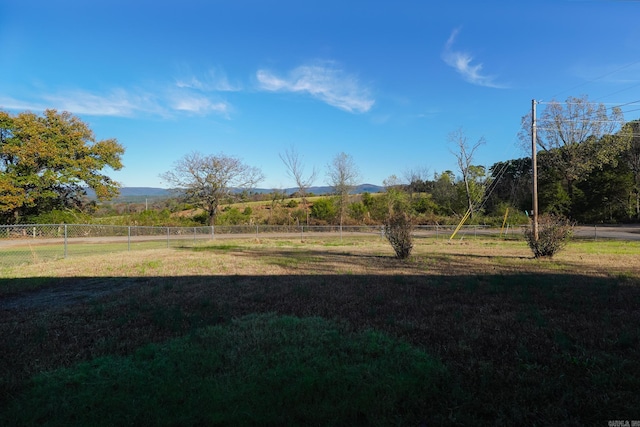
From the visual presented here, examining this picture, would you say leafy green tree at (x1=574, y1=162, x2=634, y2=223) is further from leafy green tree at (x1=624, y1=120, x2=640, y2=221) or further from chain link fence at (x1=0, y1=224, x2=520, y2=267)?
chain link fence at (x1=0, y1=224, x2=520, y2=267)

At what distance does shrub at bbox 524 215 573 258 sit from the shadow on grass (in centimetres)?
389

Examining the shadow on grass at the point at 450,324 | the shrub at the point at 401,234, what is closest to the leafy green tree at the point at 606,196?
the shrub at the point at 401,234

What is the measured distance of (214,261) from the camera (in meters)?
12.4

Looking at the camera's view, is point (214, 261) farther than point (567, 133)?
No

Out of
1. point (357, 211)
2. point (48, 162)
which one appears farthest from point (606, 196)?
point (48, 162)

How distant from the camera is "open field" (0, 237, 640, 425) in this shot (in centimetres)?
274

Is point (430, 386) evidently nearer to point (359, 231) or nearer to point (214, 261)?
point (214, 261)

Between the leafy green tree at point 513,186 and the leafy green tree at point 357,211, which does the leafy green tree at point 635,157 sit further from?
the leafy green tree at point 357,211

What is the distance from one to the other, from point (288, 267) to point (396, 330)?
6587 mm

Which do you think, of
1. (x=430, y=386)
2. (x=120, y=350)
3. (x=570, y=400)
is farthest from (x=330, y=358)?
(x=120, y=350)

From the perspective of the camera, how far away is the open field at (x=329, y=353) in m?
2.74

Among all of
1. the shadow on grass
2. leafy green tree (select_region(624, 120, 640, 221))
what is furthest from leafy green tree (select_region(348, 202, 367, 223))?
leafy green tree (select_region(624, 120, 640, 221))

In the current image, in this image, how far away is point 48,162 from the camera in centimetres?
2845

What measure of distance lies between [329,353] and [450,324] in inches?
78.7
